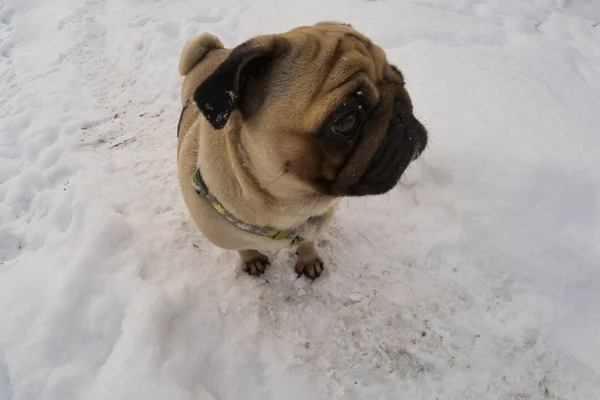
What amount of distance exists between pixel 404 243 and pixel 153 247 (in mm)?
2054

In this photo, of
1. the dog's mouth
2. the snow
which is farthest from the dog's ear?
the snow

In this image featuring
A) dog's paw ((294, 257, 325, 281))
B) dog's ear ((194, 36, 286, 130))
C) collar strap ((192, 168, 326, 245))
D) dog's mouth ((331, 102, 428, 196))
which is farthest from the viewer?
dog's paw ((294, 257, 325, 281))

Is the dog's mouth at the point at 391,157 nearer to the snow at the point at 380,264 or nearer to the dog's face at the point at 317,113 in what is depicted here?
the dog's face at the point at 317,113

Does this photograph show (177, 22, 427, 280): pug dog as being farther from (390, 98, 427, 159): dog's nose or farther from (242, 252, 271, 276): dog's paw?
(242, 252, 271, 276): dog's paw

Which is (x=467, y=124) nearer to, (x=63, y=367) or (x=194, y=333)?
(x=194, y=333)

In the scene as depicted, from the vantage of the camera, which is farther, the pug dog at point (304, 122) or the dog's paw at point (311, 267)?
the dog's paw at point (311, 267)

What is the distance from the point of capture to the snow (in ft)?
7.78

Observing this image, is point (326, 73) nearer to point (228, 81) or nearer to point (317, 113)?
point (317, 113)

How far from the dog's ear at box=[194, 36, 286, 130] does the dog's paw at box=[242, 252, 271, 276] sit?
4.93ft

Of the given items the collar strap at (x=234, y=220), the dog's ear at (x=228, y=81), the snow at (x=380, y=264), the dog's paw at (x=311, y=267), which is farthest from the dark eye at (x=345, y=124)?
the snow at (x=380, y=264)

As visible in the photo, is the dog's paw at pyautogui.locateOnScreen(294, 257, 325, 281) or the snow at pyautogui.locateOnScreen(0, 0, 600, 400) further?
the dog's paw at pyautogui.locateOnScreen(294, 257, 325, 281)

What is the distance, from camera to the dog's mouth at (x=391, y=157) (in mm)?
1758

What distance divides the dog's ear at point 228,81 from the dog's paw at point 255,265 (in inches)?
59.2

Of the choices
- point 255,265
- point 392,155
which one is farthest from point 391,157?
point 255,265
